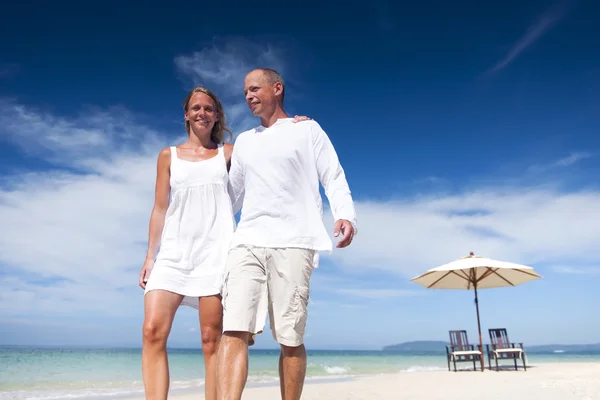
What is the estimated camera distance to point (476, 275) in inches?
548

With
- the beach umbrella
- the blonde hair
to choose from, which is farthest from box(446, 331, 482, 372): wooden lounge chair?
the blonde hair

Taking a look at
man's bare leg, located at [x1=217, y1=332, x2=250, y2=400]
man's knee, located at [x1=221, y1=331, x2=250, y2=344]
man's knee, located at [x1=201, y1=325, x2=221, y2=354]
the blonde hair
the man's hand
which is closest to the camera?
man's bare leg, located at [x1=217, y1=332, x2=250, y2=400]

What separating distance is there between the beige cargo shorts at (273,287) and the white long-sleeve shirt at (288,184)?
0.07m

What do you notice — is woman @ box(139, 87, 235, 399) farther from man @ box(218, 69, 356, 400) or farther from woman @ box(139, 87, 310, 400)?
man @ box(218, 69, 356, 400)

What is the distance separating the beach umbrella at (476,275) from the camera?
493 inches

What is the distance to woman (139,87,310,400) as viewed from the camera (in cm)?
279

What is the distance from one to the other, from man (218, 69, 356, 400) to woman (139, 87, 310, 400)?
26 centimetres

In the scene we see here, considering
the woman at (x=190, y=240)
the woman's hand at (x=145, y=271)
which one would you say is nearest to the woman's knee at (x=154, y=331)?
the woman at (x=190, y=240)

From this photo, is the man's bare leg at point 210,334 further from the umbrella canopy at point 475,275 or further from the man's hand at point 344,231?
the umbrella canopy at point 475,275

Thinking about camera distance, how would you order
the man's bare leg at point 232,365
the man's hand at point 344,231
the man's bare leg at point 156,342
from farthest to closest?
the man's bare leg at point 156,342, the man's hand at point 344,231, the man's bare leg at point 232,365

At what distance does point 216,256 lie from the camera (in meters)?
3.00

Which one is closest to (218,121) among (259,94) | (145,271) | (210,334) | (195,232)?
(259,94)

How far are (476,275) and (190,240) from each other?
12379mm

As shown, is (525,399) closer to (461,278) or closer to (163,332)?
(163,332)
